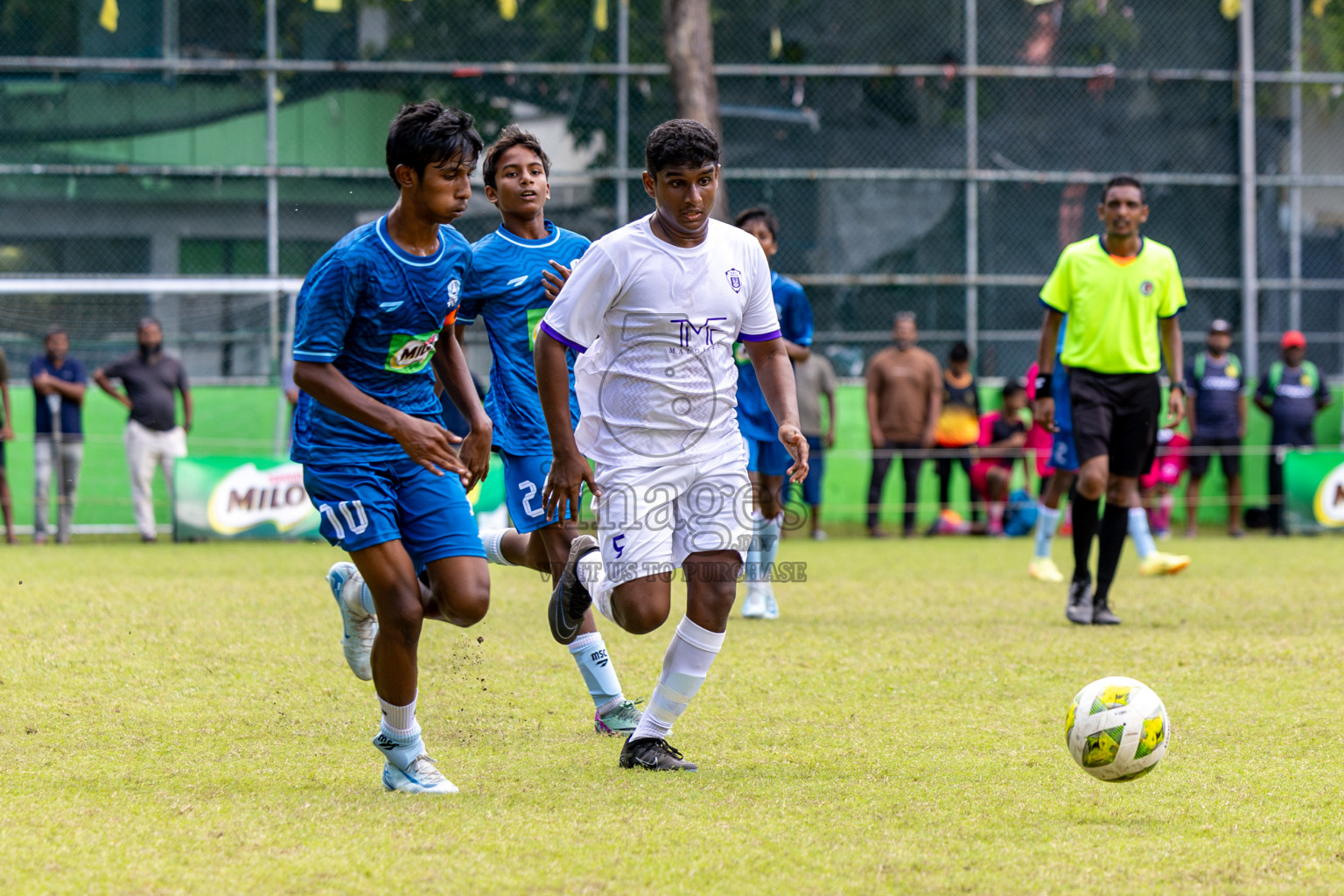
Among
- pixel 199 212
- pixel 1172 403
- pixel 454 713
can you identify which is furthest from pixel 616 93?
pixel 454 713

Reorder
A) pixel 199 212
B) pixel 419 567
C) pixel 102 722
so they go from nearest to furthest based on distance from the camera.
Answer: pixel 419 567 → pixel 102 722 → pixel 199 212

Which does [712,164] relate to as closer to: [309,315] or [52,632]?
[309,315]

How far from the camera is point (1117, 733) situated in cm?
452

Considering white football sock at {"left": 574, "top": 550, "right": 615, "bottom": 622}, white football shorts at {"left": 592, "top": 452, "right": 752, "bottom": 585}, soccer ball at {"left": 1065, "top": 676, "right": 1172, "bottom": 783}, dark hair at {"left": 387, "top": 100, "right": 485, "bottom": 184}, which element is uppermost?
dark hair at {"left": 387, "top": 100, "right": 485, "bottom": 184}

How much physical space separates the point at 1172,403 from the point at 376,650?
220 inches

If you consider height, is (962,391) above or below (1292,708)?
above

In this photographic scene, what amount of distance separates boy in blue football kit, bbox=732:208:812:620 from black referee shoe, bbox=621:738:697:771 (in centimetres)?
367

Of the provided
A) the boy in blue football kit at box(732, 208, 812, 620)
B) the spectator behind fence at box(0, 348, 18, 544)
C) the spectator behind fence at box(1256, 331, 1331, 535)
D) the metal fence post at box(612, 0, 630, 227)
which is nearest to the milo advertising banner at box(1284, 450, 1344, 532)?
the spectator behind fence at box(1256, 331, 1331, 535)

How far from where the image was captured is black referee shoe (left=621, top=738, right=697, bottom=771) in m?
4.84

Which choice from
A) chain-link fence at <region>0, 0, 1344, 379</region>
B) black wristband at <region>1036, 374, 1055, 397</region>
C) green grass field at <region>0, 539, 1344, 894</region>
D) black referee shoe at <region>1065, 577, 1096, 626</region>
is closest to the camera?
green grass field at <region>0, 539, 1344, 894</region>

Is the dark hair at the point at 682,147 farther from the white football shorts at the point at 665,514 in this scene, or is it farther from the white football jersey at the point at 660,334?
the white football shorts at the point at 665,514

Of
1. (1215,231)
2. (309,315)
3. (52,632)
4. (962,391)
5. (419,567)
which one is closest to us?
(309,315)

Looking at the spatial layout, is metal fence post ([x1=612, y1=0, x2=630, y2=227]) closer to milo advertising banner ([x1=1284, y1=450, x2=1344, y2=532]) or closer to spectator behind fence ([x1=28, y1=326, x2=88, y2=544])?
spectator behind fence ([x1=28, y1=326, x2=88, y2=544])

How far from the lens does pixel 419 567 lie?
15.6 feet
